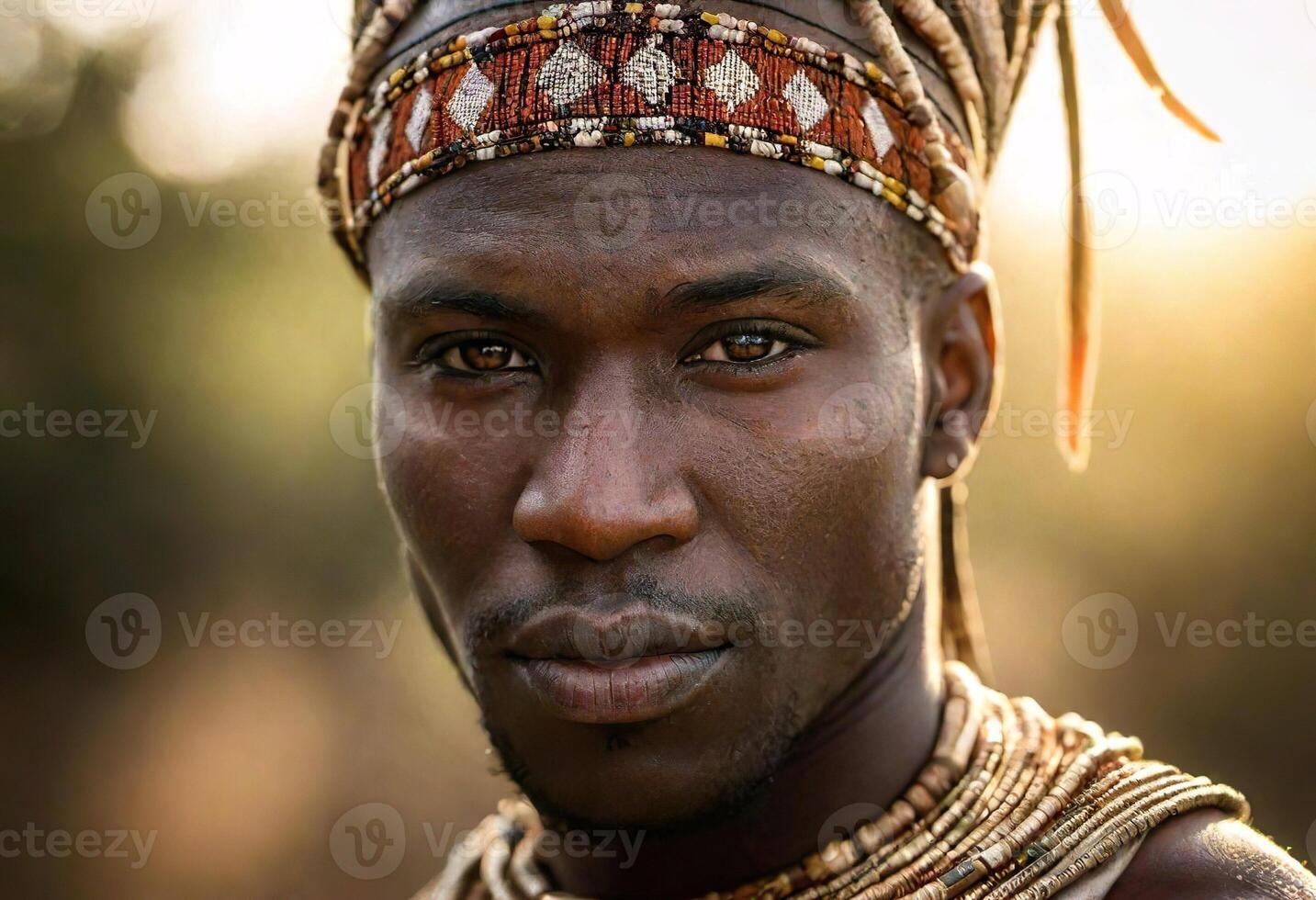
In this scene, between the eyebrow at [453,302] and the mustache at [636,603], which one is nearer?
the mustache at [636,603]

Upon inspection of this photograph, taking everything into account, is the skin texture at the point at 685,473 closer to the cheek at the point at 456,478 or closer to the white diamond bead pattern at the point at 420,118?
the cheek at the point at 456,478

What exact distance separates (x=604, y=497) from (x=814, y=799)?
846 millimetres

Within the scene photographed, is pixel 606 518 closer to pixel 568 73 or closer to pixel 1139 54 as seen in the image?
pixel 568 73

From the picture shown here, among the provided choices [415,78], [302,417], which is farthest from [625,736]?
[302,417]

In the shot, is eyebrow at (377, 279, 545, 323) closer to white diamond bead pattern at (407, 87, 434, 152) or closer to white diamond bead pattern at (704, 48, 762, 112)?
white diamond bead pattern at (407, 87, 434, 152)

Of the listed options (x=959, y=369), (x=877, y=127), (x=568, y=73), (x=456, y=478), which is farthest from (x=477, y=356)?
(x=959, y=369)

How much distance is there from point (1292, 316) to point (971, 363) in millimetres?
6957

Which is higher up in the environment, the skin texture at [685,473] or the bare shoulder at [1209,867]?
the skin texture at [685,473]

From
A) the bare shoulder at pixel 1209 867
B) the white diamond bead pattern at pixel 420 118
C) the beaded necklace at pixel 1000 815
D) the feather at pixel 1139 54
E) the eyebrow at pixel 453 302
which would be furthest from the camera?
the feather at pixel 1139 54

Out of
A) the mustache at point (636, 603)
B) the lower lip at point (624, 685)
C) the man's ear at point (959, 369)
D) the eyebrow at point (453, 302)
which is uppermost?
the eyebrow at point (453, 302)

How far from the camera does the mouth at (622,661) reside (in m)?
2.33

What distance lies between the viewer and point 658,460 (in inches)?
93.5

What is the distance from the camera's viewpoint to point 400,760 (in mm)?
10336

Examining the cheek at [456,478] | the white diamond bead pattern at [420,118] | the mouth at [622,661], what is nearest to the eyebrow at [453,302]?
the cheek at [456,478]
